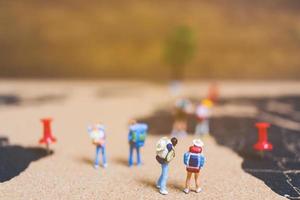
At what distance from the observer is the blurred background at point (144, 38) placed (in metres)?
26.0

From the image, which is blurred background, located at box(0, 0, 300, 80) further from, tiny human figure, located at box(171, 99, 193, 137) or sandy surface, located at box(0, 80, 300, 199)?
tiny human figure, located at box(171, 99, 193, 137)

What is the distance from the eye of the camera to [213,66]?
88.6 ft

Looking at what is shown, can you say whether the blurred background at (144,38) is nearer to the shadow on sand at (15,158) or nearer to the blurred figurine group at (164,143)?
the blurred figurine group at (164,143)

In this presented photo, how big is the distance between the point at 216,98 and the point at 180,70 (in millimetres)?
6653

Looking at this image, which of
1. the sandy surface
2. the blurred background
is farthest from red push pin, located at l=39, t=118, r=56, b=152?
the blurred background

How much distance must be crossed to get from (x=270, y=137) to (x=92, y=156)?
5891 mm

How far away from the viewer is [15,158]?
436 inches

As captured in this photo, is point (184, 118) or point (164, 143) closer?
point (164, 143)

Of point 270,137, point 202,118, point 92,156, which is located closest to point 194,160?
point 92,156

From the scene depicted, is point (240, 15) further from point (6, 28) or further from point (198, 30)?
point (6, 28)

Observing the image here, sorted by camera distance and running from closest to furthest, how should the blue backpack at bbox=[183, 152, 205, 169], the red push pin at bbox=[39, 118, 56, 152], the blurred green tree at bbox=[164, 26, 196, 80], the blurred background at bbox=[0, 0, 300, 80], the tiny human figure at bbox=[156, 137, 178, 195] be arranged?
1. the blue backpack at bbox=[183, 152, 205, 169]
2. the tiny human figure at bbox=[156, 137, 178, 195]
3. the red push pin at bbox=[39, 118, 56, 152]
4. the blurred green tree at bbox=[164, 26, 196, 80]
5. the blurred background at bbox=[0, 0, 300, 80]

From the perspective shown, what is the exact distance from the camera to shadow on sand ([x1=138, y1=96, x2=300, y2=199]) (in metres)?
10.0

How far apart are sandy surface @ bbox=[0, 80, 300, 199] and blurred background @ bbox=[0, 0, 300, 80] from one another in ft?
14.4

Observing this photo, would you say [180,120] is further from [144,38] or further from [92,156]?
[144,38]
